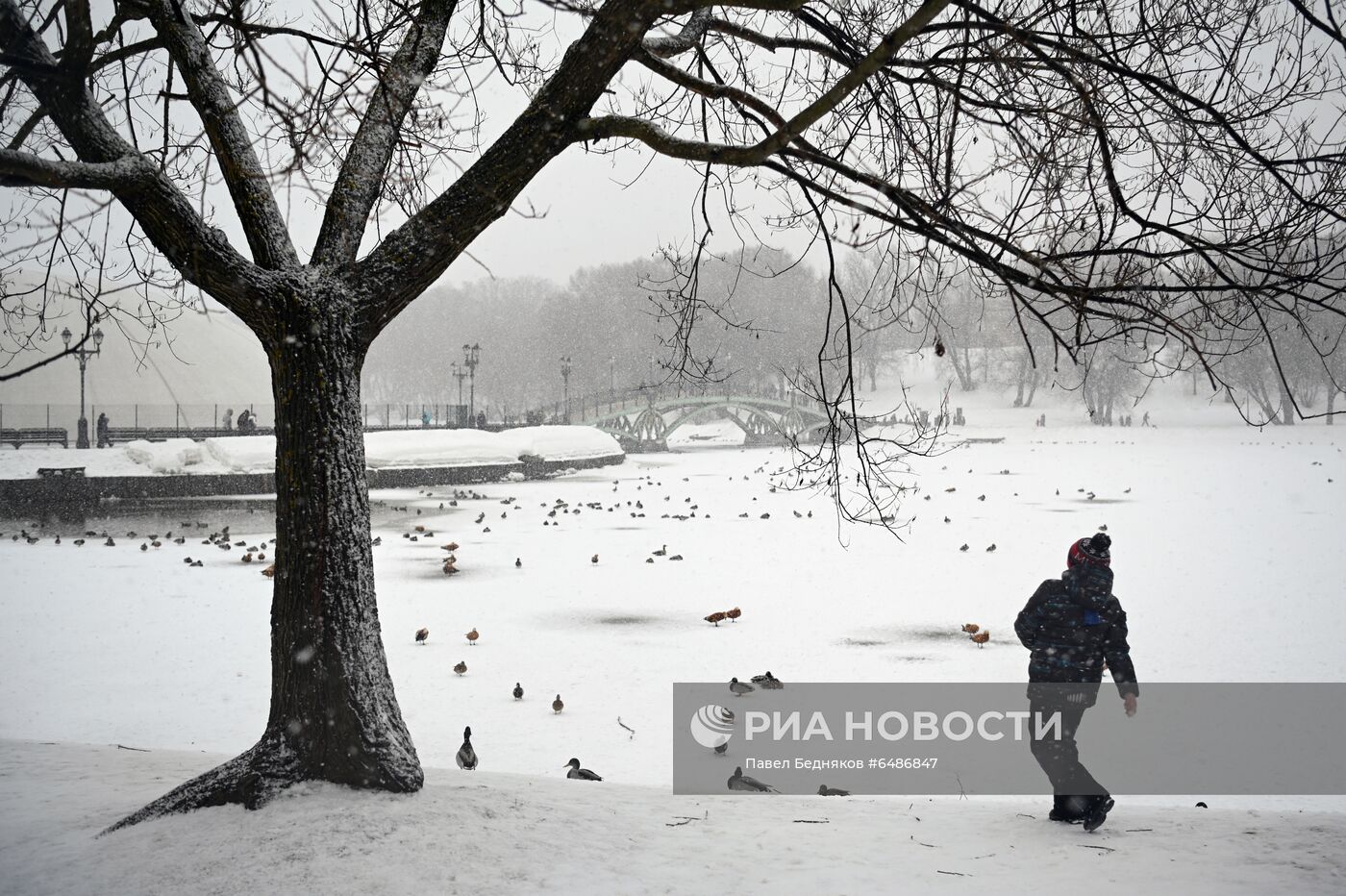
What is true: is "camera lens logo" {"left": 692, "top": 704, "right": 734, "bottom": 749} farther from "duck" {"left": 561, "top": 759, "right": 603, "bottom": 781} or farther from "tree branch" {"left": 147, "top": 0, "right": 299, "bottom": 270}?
"tree branch" {"left": 147, "top": 0, "right": 299, "bottom": 270}

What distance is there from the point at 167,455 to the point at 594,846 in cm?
2427

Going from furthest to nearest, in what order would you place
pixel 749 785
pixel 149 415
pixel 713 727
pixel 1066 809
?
pixel 149 415 → pixel 713 727 → pixel 749 785 → pixel 1066 809

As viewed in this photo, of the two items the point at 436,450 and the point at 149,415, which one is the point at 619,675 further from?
the point at 149,415

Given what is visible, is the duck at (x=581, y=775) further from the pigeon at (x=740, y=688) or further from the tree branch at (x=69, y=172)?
the tree branch at (x=69, y=172)

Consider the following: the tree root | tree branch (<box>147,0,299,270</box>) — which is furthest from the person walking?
tree branch (<box>147,0,299,270</box>)

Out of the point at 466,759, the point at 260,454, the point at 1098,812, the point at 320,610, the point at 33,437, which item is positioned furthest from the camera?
the point at 33,437

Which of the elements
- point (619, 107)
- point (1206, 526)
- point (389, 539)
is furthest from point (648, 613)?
point (1206, 526)

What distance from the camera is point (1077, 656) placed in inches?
170

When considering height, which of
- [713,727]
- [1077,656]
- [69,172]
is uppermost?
[69,172]

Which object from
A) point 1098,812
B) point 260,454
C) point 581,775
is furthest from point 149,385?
point 1098,812

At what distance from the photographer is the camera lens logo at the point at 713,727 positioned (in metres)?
6.13

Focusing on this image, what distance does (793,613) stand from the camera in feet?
32.7

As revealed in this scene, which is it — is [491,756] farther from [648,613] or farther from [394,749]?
[648,613]

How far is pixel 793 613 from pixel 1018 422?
58415 mm
